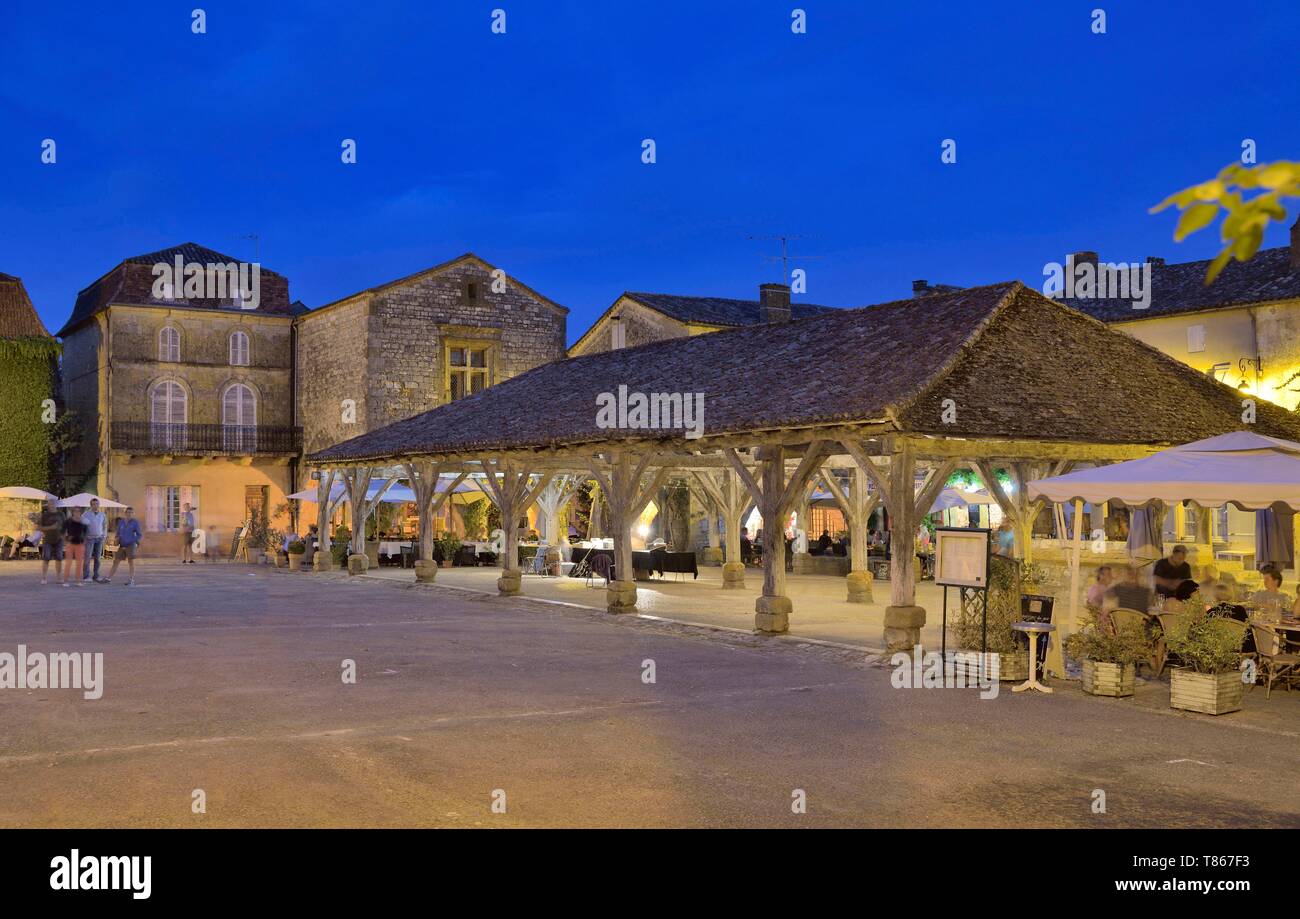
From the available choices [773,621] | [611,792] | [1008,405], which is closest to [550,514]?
[773,621]

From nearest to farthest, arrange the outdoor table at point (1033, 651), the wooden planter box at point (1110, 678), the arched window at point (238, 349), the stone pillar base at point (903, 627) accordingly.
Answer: the wooden planter box at point (1110, 678)
the outdoor table at point (1033, 651)
the stone pillar base at point (903, 627)
the arched window at point (238, 349)

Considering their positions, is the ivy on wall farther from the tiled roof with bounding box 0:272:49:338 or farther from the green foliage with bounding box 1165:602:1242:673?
the green foliage with bounding box 1165:602:1242:673

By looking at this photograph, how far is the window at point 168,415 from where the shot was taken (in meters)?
33.3

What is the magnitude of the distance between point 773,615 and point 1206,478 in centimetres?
539

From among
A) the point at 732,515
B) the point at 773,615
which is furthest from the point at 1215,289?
the point at 773,615

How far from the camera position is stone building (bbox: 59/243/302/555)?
109 ft

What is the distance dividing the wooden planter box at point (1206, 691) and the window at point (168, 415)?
29672mm

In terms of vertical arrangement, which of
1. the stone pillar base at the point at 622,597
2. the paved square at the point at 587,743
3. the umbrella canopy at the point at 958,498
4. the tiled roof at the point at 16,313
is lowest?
the paved square at the point at 587,743

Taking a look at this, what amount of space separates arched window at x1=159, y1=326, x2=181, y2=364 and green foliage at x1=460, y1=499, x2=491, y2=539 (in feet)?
31.7

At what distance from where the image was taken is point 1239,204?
68.9 inches

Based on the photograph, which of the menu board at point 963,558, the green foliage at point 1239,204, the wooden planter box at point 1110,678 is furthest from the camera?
the menu board at point 963,558

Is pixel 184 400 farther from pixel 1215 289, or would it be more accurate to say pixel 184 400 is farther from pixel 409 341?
pixel 1215 289

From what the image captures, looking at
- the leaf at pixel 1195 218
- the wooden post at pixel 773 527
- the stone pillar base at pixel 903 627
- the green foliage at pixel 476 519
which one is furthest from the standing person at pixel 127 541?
the leaf at pixel 1195 218

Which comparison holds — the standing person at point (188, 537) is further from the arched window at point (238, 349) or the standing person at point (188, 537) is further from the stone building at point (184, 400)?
the arched window at point (238, 349)
